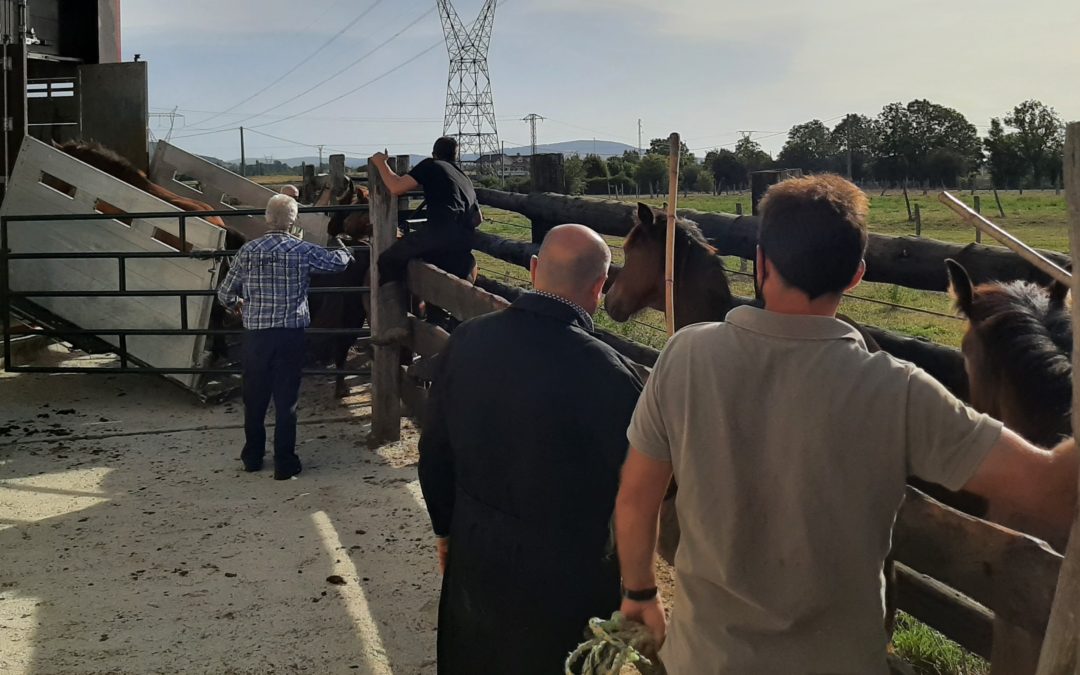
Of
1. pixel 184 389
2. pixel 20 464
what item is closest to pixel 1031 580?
pixel 20 464

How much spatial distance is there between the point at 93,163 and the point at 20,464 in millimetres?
4081

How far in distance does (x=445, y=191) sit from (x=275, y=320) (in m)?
1.49

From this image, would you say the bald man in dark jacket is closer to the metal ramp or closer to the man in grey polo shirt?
the man in grey polo shirt

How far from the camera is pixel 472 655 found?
2598 millimetres

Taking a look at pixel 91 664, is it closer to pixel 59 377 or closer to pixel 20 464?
pixel 20 464

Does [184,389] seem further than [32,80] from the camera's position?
No

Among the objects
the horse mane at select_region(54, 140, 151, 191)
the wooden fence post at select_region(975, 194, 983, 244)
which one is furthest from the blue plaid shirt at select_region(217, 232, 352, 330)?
the wooden fence post at select_region(975, 194, 983, 244)

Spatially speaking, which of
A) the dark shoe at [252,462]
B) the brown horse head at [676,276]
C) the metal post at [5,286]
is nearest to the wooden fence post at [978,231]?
the brown horse head at [676,276]

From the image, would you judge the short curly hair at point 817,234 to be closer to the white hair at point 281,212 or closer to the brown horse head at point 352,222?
the white hair at point 281,212

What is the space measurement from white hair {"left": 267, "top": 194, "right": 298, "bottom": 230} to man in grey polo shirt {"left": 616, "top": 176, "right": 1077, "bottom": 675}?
196 inches

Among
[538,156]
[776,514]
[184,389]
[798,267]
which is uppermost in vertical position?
[538,156]

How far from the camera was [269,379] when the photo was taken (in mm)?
6383

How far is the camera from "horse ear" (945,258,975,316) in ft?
11.1

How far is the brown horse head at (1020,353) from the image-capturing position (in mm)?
2969
